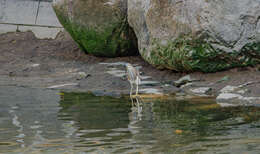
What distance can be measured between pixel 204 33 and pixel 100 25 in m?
3.63

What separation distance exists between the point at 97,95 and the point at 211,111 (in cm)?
Result: 261

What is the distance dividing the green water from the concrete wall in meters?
7.09

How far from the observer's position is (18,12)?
48.2 feet

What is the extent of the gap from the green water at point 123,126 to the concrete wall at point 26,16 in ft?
23.3

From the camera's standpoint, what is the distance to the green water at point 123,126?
4.44 metres

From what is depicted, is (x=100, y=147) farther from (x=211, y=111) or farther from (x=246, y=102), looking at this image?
(x=246, y=102)

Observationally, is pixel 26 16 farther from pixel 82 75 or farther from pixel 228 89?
pixel 228 89

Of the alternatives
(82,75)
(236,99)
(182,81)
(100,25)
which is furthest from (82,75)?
(236,99)

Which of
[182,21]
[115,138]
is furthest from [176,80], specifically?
[115,138]

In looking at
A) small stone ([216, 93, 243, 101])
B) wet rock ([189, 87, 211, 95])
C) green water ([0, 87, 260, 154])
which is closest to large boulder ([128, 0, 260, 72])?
wet rock ([189, 87, 211, 95])

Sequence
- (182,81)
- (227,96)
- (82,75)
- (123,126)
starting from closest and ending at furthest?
(123,126), (227,96), (182,81), (82,75)

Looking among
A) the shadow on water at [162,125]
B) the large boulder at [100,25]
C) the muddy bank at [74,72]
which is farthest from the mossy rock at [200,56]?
the large boulder at [100,25]

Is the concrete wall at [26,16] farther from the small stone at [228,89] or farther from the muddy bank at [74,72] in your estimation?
the small stone at [228,89]

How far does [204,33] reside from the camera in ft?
27.7
